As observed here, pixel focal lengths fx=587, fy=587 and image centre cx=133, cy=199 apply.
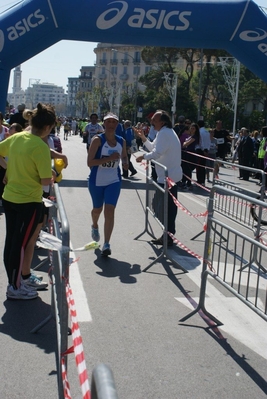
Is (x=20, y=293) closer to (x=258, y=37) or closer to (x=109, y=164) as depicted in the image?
(x=109, y=164)

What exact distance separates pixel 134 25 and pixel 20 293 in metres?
11.8

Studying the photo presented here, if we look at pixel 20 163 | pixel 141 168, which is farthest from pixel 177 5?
pixel 20 163

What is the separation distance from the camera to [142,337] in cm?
490

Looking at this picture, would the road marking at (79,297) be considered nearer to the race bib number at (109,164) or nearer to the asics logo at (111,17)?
the race bib number at (109,164)

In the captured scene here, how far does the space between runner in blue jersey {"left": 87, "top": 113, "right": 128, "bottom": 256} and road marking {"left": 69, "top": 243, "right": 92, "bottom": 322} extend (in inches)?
32.1

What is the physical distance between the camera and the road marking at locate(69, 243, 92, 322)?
5361mm

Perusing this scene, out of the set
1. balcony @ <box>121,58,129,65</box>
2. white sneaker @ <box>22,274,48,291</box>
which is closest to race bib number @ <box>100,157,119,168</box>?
white sneaker @ <box>22,274,48,291</box>

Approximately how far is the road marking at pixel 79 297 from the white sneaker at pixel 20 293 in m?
0.43

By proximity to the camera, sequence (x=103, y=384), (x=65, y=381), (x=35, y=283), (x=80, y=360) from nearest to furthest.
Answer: (x=103, y=384)
(x=80, y=360)
(x=65, y=381)
(x=35, y=283)

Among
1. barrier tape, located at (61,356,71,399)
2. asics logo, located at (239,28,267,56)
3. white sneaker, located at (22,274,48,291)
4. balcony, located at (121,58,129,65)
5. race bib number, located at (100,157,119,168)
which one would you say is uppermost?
balcony, located at (121,58,129,65)

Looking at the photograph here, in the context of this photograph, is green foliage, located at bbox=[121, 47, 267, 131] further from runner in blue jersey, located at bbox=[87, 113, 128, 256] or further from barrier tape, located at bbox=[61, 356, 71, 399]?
barrier tape, located at bbox=[61, 356, 71, 399]

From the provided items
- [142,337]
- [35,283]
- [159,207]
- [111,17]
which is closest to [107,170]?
[159,207]

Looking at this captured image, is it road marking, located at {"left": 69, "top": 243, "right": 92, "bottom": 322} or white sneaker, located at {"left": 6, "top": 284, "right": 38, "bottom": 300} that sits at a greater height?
white sneaker, located at {"left": 6, "top": 284, "right": 38, "bottom": 300}

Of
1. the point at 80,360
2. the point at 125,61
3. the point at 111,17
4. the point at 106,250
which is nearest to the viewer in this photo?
the point at 80,360
